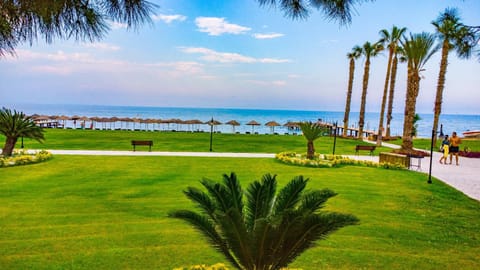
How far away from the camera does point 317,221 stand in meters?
4.16

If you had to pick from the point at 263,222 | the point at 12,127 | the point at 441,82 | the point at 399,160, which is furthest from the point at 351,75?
the point at 263,222

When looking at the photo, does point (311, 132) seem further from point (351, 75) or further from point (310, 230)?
point (351, 75)

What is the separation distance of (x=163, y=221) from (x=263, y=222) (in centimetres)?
439

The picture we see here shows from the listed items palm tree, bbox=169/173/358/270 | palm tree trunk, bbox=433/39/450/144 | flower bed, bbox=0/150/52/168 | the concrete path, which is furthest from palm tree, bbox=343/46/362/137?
palm tree, bbox=169/173/358/270

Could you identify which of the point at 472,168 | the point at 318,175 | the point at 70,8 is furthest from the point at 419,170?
the point at 70,8

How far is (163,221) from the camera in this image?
7.83 metres

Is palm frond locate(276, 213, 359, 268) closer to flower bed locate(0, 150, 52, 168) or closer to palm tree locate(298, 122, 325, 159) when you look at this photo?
palm tree locate(298, 122, 325, 159)

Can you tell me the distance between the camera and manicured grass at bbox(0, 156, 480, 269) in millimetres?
5902

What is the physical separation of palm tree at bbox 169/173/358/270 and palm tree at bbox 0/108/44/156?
13.7m

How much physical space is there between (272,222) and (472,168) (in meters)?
17.0

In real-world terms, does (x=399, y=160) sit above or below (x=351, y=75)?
below

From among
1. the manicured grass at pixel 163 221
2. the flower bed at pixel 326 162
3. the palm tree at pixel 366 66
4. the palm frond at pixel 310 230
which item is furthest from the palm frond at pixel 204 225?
the palm tree at pixel 366 66

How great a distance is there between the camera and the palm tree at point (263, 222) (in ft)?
13.4

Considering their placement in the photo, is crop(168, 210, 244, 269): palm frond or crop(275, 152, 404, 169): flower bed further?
crop(275, 152, 404, 169): flower bed
